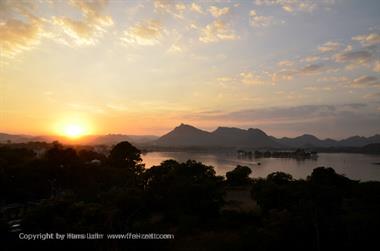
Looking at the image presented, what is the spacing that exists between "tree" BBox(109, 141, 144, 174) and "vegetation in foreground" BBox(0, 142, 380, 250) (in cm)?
340

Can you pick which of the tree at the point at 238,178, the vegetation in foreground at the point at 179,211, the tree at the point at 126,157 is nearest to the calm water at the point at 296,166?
the tree at the point at 238,178

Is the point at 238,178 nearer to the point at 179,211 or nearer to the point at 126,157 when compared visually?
the point at 126,157

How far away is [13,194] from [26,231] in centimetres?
1039

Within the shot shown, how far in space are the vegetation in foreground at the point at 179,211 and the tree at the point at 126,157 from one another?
11.1ft

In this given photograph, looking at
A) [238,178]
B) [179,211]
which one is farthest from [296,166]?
[179,211]

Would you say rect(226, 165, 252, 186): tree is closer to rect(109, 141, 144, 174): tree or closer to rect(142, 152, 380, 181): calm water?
rect(109, 141, 144, 174): tree

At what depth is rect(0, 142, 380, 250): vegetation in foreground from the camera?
10.3m

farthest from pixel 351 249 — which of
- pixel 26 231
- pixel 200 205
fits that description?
pixel 26 231

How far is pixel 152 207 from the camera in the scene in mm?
16156

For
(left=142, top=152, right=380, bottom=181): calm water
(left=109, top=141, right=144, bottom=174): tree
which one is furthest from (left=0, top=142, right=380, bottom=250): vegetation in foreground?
(left=142, top=152, right=380, bottom=181): calm water

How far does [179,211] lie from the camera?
1544 centimetres

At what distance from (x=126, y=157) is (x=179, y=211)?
46.4 ft

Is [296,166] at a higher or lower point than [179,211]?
lower

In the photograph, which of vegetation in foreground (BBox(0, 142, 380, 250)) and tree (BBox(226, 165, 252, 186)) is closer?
vegetation in foreground (BBox(0, 142, 380, 250))
